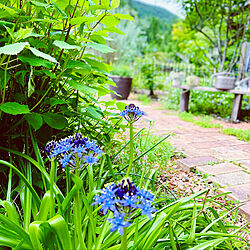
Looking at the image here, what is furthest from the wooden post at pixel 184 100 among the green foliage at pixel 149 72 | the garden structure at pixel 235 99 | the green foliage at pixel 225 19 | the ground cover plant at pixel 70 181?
the ground cover plant at pixel 70 181

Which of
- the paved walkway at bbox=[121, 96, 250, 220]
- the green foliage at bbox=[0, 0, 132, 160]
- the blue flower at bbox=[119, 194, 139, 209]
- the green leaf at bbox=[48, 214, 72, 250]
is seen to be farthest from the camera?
the paved walkway at bbox=[121, 96, 250, 220]

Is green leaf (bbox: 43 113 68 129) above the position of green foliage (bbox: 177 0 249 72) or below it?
below

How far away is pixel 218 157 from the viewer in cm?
231

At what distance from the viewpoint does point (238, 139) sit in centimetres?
312

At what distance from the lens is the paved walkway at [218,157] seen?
5.59 ft

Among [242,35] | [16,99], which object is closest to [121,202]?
[16,99]

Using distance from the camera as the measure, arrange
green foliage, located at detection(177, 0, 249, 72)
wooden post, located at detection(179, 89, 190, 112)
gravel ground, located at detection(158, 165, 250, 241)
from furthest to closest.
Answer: green foliage, located at detection(177, 0, 249, 72) → wooden post, located at detection(179, 89, 190, 112) → gravel ground, located at detection(158, 165, 250, 241)

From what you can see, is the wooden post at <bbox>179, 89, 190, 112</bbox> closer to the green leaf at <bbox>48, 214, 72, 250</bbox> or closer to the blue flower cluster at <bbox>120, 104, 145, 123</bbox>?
the blue flower cluster at <bbox>120, 104, 145, 123</bbox>

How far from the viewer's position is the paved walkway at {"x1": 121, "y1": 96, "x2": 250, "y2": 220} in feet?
5.59

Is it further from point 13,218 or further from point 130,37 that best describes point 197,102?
point 130,37

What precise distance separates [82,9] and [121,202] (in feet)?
2.81

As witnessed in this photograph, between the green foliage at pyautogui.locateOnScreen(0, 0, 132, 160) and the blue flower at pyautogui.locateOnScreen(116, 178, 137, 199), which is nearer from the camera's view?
the blue flower at pyautogui.locateOnScreen(116, 178, 137, 199)

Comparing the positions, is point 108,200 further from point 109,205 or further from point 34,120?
point 34,120

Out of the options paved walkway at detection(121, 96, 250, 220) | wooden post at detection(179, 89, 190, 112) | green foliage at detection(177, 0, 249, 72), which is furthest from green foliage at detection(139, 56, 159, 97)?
paved walkway at detection(121, 96, 250, 220)
